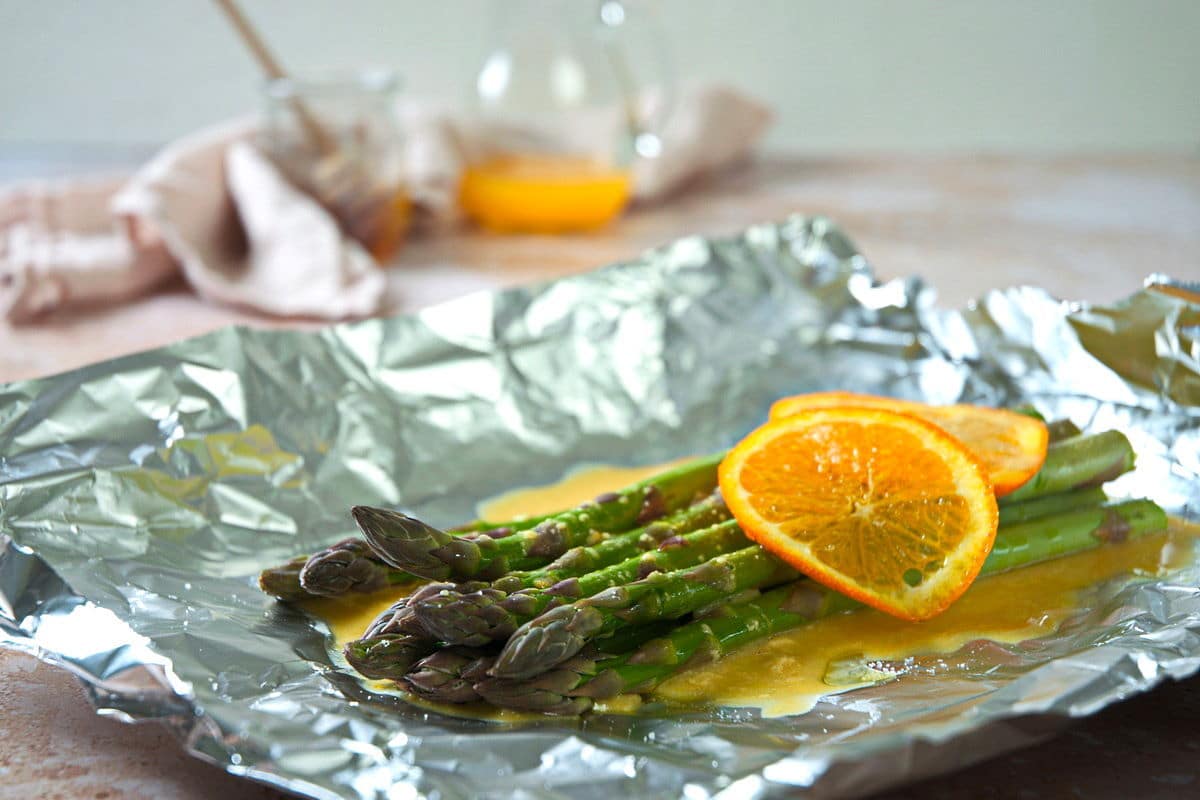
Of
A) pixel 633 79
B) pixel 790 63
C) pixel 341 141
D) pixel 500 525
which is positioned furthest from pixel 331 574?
pixel 790 63

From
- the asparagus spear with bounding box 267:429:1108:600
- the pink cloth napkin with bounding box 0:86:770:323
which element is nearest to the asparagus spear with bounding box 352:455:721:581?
the asparagus spear with bounding box 267:429:1108:600

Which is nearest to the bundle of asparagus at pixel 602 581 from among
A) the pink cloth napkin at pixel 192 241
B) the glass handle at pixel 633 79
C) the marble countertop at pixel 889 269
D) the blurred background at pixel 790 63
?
the marble countertop at pixel 889 269

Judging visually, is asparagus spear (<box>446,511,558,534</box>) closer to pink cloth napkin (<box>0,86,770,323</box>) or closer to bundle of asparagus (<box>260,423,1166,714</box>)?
bundle of asparagus (<box>260,423,1166,714</box>)

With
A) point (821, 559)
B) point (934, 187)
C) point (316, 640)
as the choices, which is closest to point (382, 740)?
point (316, 640)

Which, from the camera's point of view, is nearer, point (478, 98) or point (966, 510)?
point (966, 510)

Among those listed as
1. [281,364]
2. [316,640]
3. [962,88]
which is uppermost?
[962,88]

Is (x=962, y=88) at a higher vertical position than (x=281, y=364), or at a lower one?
higher

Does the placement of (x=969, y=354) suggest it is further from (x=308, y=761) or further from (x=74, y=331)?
(x=74, y=331)

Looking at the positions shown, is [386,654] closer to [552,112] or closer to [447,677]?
[447,677]
